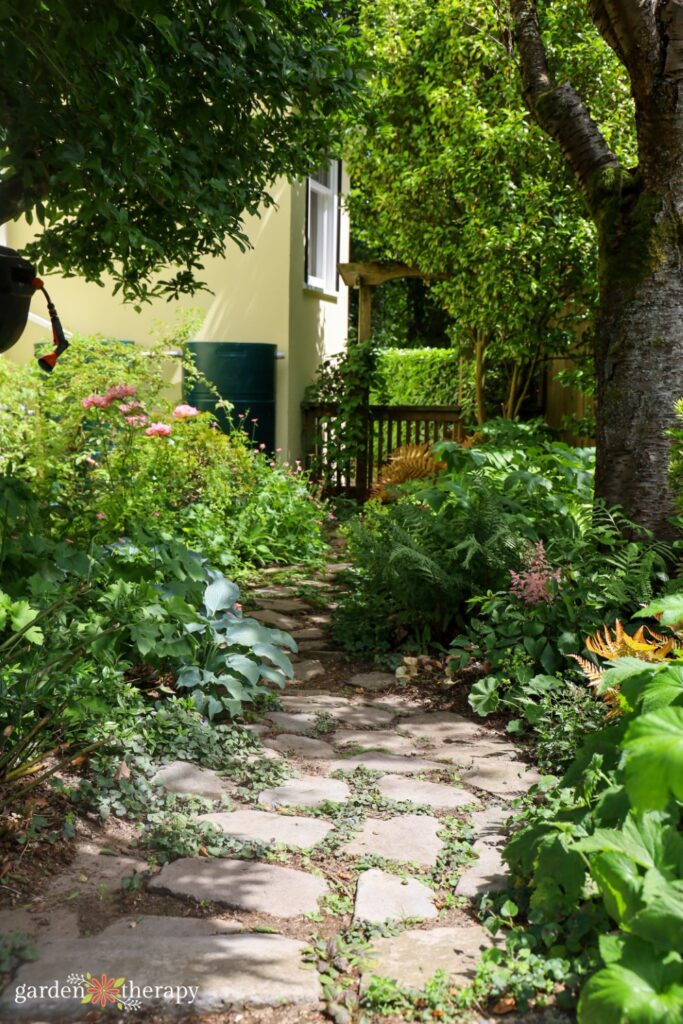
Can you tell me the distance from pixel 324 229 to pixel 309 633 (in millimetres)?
7867

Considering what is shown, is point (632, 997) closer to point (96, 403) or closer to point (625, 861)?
point (625, 861)

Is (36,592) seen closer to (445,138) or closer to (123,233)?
(123,233)

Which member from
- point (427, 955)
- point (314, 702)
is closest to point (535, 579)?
point (314, 702)

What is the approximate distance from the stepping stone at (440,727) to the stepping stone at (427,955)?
5.03 ft

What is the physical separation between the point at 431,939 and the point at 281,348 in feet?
28.4

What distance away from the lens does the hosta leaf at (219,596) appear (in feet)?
13.6

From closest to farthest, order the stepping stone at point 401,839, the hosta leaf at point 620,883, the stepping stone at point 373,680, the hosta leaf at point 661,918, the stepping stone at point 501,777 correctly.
A: the hosta leaf at point 661,918, the hosta leaf at point 620,883, the stepping stone at point 401,839, the stepping stone at point 501,777, the stepping stone at point 373,680

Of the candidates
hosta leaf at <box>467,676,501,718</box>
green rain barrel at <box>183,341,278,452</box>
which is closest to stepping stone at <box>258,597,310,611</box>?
hosta leaf at <box>467,676,501,718</box>

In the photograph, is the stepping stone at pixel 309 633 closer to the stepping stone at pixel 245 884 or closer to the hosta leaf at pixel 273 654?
the hosta leaf at pixel 273 654

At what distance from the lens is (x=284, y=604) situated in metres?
6.21

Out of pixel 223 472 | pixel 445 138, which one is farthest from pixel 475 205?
pixel 223 472

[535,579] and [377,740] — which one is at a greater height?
[535,579]

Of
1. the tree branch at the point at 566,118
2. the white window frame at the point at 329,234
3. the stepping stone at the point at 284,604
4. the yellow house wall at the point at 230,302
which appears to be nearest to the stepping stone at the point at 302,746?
the stepping stone at the point at 284,604

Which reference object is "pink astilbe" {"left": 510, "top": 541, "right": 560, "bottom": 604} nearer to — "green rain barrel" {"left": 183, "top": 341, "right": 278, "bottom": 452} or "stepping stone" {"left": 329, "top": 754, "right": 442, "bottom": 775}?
"stepping stone" {"left": 329, "top": 754, "right": 442, "bottom": 775}
